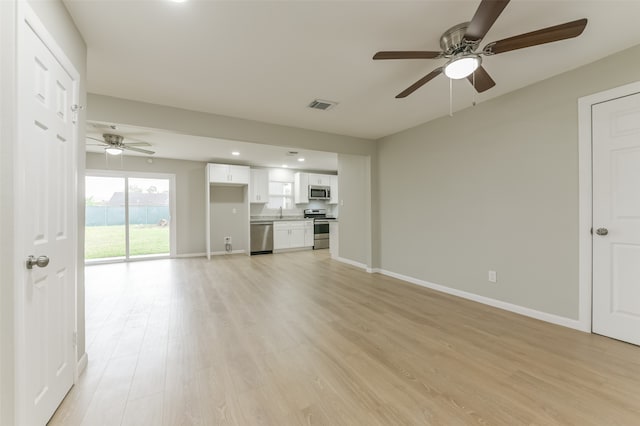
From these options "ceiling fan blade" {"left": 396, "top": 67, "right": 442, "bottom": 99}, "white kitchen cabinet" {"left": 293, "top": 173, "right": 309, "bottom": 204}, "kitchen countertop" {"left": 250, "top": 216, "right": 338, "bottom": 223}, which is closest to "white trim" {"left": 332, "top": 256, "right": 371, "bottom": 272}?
"kitchen countertop" {"left": 250, "top": 216, "right": 338, "bottom": 223}

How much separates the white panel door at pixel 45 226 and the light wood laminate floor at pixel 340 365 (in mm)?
323

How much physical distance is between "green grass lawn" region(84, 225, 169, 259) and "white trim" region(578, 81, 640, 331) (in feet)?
25.0

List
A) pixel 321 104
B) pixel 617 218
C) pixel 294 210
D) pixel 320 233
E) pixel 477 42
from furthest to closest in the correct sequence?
pixel 294 210 → pixel 320 233 → pixel 321 104 → pixel 617 218 → pixel 477 42

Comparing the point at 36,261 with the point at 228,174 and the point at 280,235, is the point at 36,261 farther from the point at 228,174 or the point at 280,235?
the point at 280,235

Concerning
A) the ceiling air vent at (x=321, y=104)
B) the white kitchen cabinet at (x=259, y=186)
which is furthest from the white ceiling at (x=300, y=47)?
the white kitchen cabinet at (x=259, y=186)

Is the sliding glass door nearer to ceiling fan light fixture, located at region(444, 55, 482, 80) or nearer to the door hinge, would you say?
the door hinge

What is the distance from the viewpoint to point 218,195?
7.23 m

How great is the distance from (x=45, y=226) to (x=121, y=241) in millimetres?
5635

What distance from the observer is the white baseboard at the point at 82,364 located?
6.11 ft

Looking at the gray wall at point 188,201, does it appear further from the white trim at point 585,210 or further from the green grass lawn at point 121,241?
the white trim at point 585,210

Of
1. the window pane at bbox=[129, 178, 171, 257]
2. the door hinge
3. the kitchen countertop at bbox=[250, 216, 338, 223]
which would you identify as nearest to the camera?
the door hinge

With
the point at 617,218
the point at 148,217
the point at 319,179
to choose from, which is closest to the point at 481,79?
the point at 617,218

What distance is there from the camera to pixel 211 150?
556 cm

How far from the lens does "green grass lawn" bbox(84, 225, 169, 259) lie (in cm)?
586
